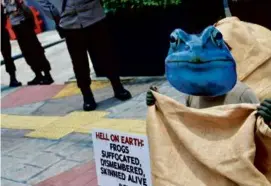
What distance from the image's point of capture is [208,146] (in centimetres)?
194

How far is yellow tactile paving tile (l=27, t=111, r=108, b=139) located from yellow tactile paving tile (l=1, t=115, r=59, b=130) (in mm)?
167

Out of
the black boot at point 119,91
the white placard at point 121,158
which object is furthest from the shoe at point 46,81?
the white placard at point 121,158

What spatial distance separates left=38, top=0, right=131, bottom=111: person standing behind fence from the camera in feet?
17.7

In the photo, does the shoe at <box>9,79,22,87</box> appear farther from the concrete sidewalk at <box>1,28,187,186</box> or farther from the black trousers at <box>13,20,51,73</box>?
the black trousers at <box>13,20,51,73</box>

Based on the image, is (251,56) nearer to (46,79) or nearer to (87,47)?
(87,47)

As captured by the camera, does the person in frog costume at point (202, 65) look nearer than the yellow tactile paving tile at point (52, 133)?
Yes

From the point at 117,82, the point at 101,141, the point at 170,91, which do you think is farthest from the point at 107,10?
the point at 101,141

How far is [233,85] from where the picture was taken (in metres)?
2.12

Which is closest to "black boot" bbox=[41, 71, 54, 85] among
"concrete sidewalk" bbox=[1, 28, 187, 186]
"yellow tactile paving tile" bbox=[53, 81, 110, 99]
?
"concrete sidewalk" bbox=[1, 28, 187, 186]

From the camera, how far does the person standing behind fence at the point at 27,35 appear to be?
7621 mm

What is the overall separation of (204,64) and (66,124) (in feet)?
12.1

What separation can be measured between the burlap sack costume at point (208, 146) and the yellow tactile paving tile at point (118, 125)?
2.31 m

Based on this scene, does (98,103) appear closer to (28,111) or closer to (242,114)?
(28,111)

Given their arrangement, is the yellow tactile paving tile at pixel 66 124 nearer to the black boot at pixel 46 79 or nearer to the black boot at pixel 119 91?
the black boot at pixel 119 91
